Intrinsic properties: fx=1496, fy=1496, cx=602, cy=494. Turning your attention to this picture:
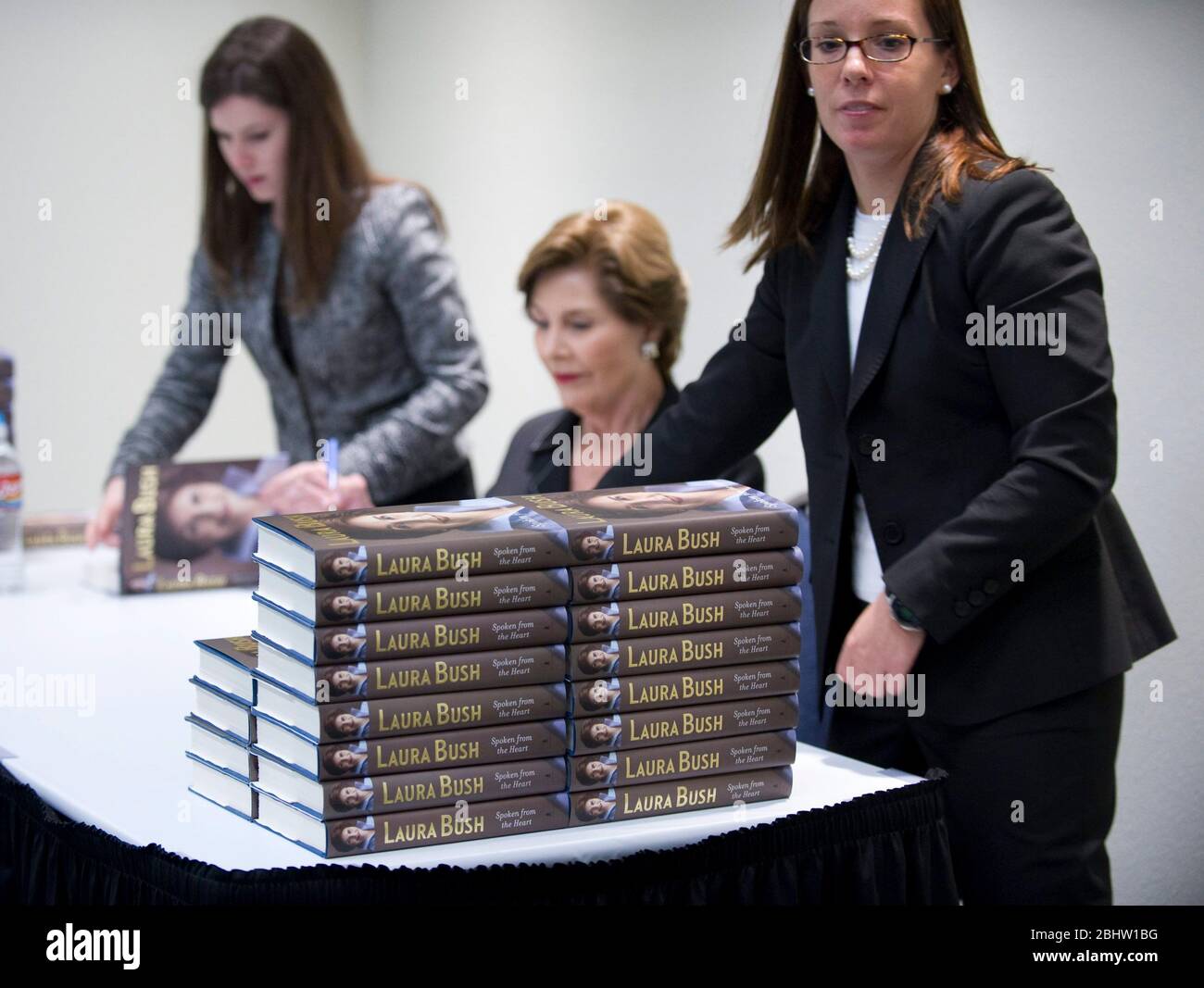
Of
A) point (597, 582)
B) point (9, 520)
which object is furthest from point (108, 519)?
point (597, 582)

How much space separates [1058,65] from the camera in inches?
112

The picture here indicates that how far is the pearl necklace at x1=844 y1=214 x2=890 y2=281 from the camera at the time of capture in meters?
1.90

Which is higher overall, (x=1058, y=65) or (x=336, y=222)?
(x=1058, y=65)

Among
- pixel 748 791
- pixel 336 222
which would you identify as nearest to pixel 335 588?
pixel 748 791

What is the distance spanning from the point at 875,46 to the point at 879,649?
2.35ft

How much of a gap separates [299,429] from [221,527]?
2.25 feet

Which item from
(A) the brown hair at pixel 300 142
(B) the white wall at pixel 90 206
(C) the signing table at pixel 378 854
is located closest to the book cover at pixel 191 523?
(A) the brown hair at pixel 300 142

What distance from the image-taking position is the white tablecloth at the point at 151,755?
1.49 m

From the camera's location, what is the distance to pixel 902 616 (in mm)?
1718

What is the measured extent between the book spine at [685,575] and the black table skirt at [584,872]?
0.26 metres

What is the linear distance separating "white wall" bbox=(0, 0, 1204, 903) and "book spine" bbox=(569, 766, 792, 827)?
146cm

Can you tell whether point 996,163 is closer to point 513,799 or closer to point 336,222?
point 513,799

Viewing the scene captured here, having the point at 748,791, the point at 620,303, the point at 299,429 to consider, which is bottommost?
the point at 748,791

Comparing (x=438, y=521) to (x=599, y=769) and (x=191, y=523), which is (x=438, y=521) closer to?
(x=599, y=769)
